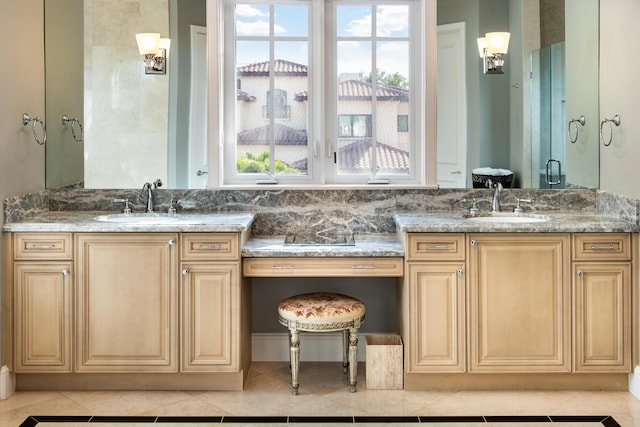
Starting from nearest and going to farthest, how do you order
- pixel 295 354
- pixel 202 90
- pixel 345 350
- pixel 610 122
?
pixel 295 354
pixel 610 122
pixel 345 350
pixel 202 90

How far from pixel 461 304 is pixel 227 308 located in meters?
1.16

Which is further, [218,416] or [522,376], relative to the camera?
[522,376]

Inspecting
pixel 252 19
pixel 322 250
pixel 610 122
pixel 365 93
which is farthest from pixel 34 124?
pixel 610 122

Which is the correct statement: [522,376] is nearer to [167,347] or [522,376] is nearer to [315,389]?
[315,389]

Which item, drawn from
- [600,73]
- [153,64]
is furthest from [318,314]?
[600,73]

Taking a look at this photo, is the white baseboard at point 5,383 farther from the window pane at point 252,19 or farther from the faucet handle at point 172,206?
the window pane at point 252,19

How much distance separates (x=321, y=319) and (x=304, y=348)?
0.71 meters

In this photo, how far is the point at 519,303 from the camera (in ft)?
11.6

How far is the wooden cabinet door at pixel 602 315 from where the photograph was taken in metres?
3.52

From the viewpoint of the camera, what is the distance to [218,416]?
3.29 meters

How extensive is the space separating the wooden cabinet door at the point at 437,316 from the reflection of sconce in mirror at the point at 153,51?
70.3 inches

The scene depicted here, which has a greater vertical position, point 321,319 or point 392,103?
point 392,103

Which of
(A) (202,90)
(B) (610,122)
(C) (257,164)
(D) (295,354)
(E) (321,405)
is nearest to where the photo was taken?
(E) (321,405)

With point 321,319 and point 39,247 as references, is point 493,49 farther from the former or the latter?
point 39,247
